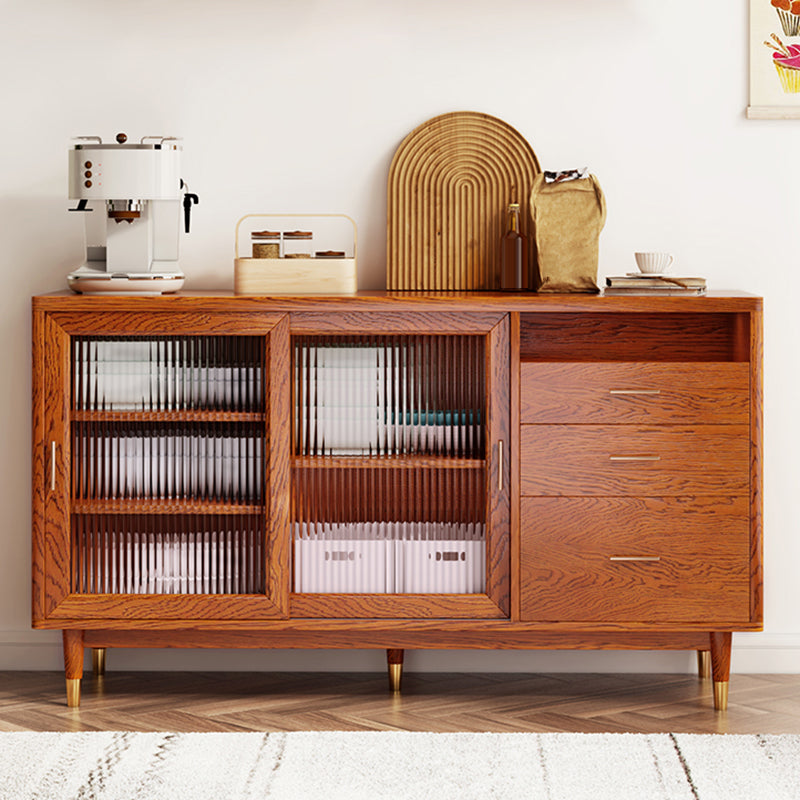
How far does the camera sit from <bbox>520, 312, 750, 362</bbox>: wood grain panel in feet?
9.98

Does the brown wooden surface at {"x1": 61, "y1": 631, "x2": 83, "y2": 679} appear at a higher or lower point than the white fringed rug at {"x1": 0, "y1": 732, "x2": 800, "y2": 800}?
higher

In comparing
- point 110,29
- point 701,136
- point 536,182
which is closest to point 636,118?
point 701,136

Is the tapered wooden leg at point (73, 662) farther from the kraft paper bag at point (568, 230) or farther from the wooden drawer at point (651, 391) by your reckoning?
the kraft paper bag at point (568, 230)

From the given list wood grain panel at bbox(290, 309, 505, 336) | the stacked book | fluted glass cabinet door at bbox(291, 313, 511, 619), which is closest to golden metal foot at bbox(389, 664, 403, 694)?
fluted glass cabinet door at bbox(291, 313, 511, 619)

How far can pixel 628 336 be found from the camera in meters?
3.08

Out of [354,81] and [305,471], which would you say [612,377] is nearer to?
[305,471]

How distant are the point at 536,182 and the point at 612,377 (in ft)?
1.99

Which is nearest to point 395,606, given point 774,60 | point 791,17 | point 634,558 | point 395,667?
point 395,667

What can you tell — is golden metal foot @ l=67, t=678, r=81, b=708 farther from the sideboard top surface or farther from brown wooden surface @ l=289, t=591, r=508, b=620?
the sideboard top surface

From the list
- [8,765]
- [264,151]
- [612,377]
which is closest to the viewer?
[8,765]

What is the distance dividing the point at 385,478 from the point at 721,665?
1.01m

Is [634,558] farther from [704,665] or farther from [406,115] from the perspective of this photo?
[406,115]

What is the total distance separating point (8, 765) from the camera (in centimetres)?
253

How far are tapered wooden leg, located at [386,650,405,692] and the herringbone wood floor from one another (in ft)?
0.12
